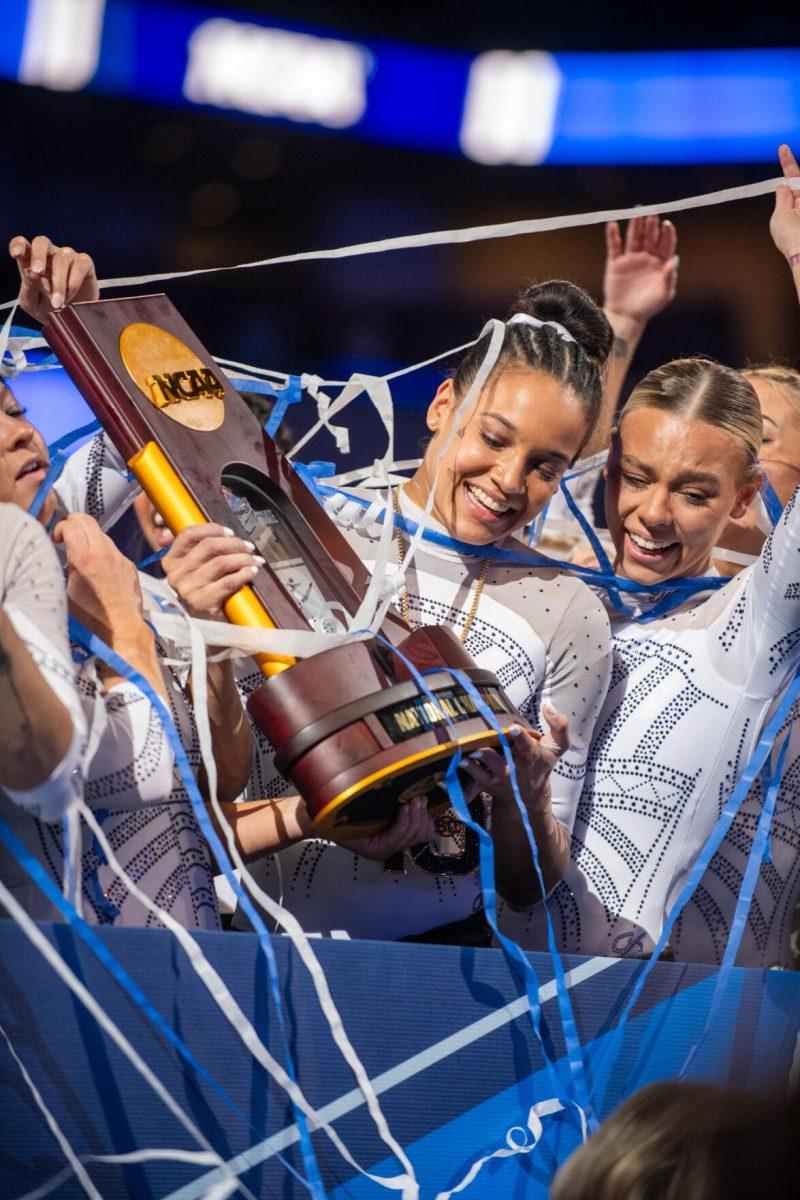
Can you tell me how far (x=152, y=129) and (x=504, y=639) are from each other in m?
1.40

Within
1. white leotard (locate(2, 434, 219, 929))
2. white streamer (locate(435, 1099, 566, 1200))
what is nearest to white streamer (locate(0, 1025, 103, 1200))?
white leotard (locate(2, 434, 219, 929))

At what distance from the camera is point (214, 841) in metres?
0.93

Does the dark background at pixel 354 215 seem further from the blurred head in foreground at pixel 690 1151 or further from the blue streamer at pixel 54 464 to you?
the blurred head in foreground at pixel 690 1151

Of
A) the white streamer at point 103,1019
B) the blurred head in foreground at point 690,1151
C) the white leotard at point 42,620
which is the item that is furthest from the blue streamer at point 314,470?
the blurred head in foreground at point 690,1151

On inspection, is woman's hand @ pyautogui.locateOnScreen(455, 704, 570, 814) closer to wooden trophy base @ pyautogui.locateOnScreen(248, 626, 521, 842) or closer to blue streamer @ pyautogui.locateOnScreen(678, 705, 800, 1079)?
wooden trophy base @ pyautogui.locateOnScreen(248, 626, 521, 842)

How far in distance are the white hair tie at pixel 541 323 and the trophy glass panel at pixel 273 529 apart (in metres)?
0.40

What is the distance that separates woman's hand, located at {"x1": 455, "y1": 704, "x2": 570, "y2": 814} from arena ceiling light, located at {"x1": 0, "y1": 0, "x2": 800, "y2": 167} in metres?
1.55

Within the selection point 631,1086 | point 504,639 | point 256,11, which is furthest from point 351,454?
point 631,1086

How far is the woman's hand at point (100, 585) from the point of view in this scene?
3.31ft

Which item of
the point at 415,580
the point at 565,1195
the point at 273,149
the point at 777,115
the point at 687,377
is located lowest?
the point at 565,1195

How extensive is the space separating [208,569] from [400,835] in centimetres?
27

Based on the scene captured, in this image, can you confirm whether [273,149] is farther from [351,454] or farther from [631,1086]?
[631,1086]

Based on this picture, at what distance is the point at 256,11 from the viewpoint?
7.38 ft

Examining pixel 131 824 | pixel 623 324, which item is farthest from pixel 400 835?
pixel 623 324
